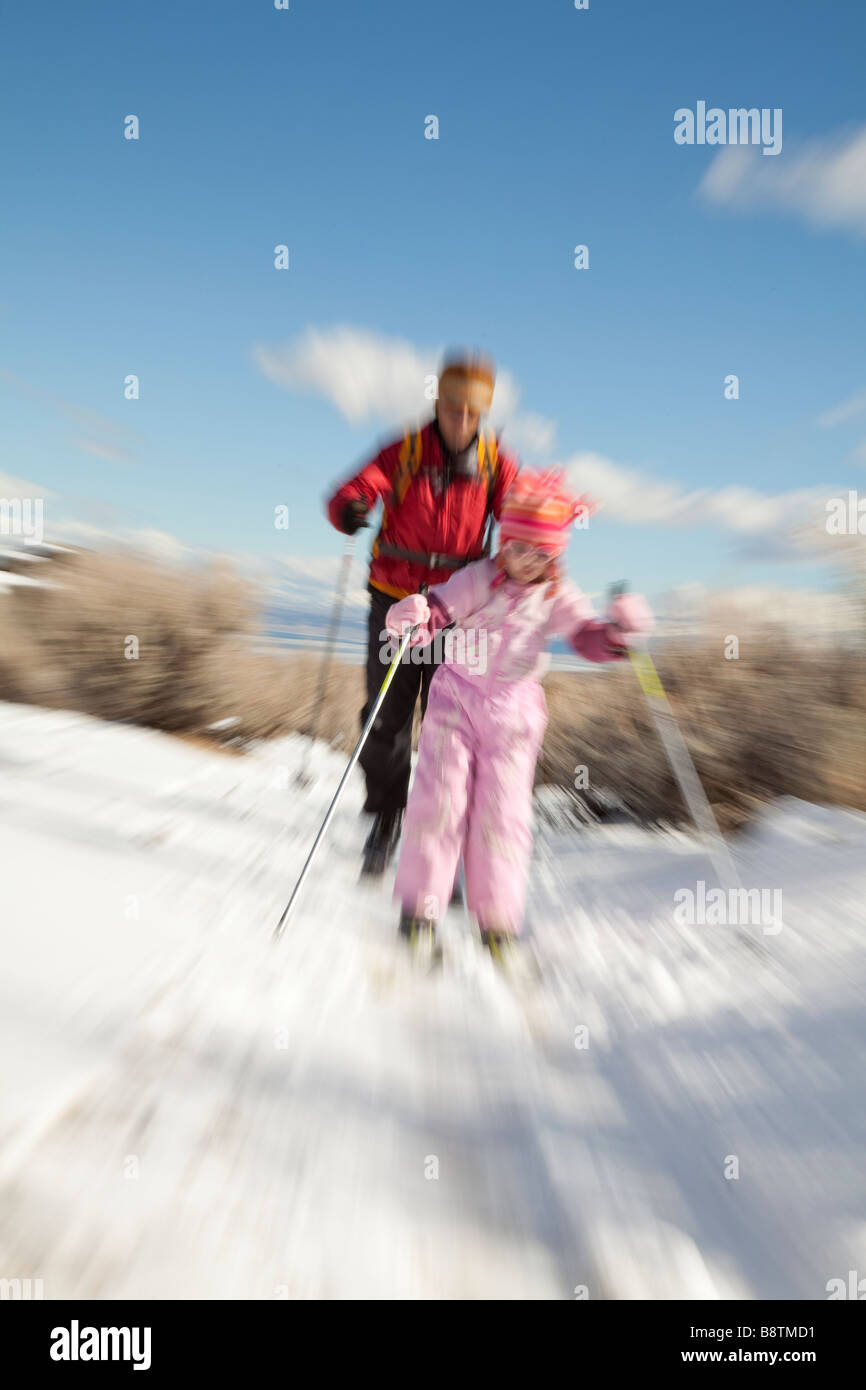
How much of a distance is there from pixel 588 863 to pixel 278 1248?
248 cm

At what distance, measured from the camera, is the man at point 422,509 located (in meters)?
2.54

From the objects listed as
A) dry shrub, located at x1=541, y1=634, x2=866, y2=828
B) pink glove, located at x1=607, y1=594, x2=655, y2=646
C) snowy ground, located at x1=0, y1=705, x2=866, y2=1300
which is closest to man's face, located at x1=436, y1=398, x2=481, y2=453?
pink glove, located at x1=607, y1=594, x2=655, y2=646

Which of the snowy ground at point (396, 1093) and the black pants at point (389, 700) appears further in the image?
the black pants at point (389, 700)

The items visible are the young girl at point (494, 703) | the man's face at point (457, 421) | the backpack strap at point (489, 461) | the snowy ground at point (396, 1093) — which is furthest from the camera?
the backpack strap at point (489, 461)

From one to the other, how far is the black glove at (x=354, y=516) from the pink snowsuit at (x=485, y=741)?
492 millimetres

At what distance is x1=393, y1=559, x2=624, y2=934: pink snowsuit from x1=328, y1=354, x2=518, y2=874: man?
1.01ft

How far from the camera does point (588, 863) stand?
3.38 m

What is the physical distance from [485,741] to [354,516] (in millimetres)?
1017

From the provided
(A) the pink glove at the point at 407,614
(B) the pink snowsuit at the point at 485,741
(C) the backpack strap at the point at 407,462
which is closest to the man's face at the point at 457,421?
(C) the backpack strap at the point at 407,462

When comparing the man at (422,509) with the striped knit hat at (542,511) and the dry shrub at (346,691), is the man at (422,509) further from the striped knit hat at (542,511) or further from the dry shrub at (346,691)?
the dry shrub at (346,691)

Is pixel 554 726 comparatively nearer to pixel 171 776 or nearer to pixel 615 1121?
pixel 171 776

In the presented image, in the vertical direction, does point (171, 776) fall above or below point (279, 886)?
above

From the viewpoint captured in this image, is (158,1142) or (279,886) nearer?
(158,1142)
